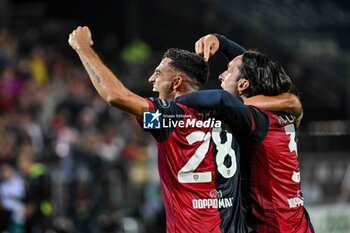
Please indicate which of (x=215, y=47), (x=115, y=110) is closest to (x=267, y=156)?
(x=215, y=47)

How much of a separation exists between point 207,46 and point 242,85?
542 millimetres

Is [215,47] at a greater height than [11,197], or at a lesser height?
greater

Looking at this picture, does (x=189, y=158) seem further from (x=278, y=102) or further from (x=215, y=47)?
(x=215, y=47)

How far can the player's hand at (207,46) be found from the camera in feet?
21.1

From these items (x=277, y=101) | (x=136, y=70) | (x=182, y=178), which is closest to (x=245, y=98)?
(x=277, y=101)

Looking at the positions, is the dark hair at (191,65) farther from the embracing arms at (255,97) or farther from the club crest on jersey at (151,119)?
the club crest on jersey at (151,119)

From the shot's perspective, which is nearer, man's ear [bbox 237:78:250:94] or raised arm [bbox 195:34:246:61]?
man's ear [bbox 237:78:250:94]

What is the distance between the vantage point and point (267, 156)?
5.92 metres

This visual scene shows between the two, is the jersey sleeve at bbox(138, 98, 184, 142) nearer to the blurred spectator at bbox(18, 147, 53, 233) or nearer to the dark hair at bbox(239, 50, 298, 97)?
the dark hair at bbox(239, 50, 298, 97)

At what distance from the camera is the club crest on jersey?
5.41 metres

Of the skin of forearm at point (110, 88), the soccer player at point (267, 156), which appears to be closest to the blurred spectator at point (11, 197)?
the soccer player at point (267, 156)

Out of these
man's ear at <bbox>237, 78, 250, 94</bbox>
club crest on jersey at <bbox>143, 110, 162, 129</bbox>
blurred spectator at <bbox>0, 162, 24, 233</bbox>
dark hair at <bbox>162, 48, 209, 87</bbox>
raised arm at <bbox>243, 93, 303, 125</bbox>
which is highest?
dark hair at <bbox>162, 48, 209, 87</bbox>

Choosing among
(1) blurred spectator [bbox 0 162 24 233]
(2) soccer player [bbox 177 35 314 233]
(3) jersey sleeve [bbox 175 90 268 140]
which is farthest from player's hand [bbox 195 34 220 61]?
(1) blurred spectator [bbox 0 162 24 233]

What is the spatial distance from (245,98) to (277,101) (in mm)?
217
